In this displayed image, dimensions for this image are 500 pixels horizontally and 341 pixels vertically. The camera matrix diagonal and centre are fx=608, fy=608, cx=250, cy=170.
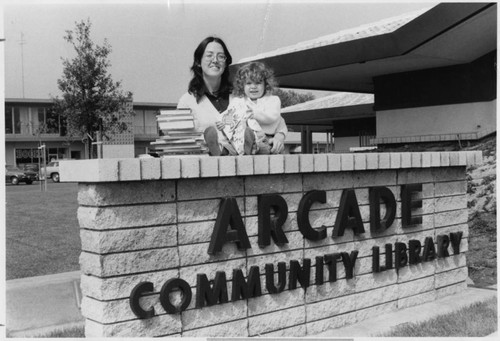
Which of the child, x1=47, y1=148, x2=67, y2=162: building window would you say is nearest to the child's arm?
the child

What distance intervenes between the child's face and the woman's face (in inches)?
11.4

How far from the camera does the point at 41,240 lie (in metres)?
11.0

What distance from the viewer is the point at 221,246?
4.38 meters

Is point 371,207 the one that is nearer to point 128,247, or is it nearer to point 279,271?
point 279,271

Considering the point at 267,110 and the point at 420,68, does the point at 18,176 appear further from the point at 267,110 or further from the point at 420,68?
the point at 267,110

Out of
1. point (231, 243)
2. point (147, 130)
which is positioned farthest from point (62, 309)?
point (147, 130)

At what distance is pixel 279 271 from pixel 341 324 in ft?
2.90

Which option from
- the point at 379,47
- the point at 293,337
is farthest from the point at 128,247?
the point at 379,47

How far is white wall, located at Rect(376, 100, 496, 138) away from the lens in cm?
1199

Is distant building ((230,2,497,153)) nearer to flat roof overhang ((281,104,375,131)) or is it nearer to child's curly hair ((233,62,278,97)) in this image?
child's curly hair ((233,62,278,97))

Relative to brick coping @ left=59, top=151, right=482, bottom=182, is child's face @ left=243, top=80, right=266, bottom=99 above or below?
above

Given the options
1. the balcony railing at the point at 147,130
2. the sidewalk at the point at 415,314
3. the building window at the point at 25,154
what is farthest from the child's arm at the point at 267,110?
the building window at the point at 25,154

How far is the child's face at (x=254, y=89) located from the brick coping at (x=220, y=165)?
585 millimetres

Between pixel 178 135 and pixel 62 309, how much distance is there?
7.83ft
